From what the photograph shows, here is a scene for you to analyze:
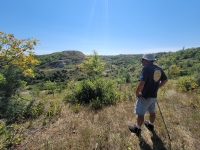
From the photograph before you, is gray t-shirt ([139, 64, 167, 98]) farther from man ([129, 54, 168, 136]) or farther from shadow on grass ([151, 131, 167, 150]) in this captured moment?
shadow on grass ([151, 131, 167, 150])

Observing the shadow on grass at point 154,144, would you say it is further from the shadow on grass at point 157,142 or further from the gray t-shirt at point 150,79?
the gray t-shirt at point 150,79

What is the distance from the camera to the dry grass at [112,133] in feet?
7.39

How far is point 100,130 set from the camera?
2.72 m

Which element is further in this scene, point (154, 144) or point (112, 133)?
point (112, 133)

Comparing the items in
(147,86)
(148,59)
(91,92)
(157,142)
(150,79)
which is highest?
(148,59)

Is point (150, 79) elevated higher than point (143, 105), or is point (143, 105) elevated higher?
point (150, 79)

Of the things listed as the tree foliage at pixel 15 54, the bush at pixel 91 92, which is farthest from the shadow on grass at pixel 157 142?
the tree foliage at pixel 15 54

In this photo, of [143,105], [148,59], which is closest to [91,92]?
[143,105]

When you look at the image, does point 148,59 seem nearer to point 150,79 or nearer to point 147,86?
point 150,79

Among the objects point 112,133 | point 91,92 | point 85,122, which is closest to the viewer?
point 112,133

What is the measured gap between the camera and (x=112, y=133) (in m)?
2.62

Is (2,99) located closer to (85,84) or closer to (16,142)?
(16,142)

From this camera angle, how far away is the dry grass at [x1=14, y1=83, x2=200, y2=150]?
2252 mm

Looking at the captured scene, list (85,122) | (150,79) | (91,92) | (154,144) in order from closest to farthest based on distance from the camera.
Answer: (154,144) → (150,79) → (85,122) → (91,92)
